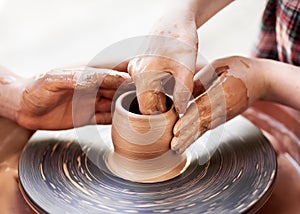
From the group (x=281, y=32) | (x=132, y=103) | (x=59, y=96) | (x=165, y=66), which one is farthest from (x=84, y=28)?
(x=165, y=66)

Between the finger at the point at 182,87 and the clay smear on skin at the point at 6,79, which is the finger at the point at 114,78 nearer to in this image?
the finger at the point at 182,87

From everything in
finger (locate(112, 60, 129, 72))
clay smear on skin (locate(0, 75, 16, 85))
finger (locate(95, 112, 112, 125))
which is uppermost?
clay smear on skin (locate(0, 75, 16, 85))

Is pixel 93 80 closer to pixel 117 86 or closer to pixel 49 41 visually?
pixel 117 86

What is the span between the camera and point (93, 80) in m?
1.35

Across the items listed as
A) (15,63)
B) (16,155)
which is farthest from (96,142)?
(15,63)

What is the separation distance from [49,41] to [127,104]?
175 centimetres

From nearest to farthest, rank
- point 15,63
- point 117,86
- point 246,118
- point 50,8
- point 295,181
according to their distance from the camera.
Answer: point 295,181 < point 117,86 < point 246,118 < point 15,63 < point 50,8

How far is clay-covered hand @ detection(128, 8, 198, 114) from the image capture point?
1.21 metres

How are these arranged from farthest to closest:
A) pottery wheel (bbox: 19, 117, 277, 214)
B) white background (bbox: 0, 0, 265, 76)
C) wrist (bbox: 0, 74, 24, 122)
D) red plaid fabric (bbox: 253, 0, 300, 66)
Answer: white background (bbox: 0, 0, 265, 76)
red plaid fabric (bbox: 253, 0, 300, 66)
wrist (bbox: 0, 74, 24, 122)
pottery wheel (bbox: 19, 117, 277, 214)

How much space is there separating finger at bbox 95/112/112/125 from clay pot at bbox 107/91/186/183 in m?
0.17

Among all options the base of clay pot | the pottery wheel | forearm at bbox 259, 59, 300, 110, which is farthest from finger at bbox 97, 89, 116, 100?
forearm at bbox 259, 59, 300, 110

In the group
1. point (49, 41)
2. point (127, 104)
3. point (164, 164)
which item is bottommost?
point (49, 41)

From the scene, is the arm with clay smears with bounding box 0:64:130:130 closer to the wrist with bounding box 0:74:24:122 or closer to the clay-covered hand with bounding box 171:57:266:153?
the wrist with bounding box 0:74:24:122

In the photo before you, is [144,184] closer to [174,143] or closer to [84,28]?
[174,143]
